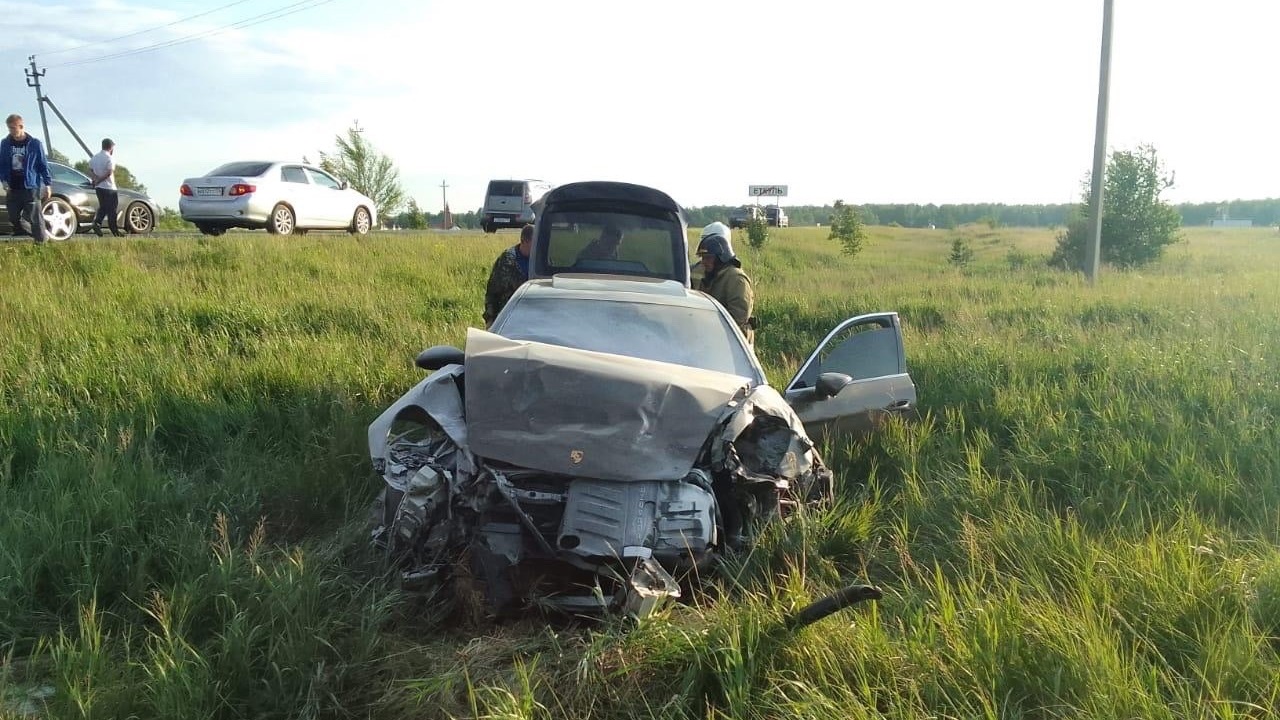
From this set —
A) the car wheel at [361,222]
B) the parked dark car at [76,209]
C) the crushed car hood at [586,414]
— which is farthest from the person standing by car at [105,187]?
the crushed car hood at [586,414]

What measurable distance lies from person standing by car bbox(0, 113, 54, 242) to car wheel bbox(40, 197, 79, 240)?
65cm

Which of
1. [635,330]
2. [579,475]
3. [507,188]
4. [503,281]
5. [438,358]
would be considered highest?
[507,188]

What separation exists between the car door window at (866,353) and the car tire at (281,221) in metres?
12.2

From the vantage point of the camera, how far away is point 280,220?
47.4 feet

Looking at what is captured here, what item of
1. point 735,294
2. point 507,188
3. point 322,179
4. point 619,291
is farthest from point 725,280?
point 507,188

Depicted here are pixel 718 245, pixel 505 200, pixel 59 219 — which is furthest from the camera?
pixel 505 200

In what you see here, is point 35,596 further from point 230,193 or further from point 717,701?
point 230,193

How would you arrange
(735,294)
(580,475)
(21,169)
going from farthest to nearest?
(21,169), (735,294), (580,475)

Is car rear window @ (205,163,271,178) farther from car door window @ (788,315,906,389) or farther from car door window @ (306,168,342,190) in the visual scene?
car door window @ (788,315,906,389)

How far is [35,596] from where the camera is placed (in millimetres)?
3469

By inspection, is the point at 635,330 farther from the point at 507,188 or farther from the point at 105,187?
the point at 507,188

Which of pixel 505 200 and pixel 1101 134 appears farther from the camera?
pixel 505 200

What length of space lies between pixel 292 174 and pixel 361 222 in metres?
2.60

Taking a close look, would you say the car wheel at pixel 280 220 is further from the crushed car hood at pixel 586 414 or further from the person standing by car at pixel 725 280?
the crushed car hood at pixel 586 414
